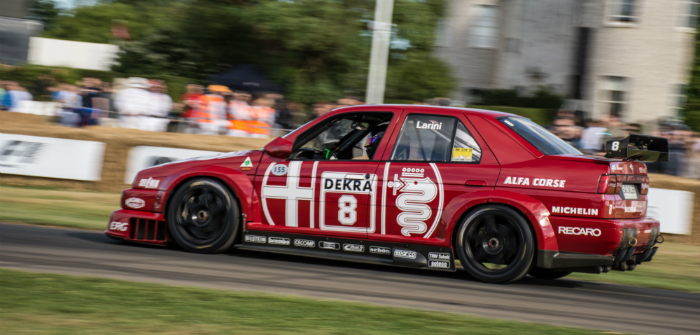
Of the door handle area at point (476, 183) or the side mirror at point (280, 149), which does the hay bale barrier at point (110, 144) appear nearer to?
the side mirror at point (280, 149)

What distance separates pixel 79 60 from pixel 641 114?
1249 inches

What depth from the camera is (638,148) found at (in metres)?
6.70

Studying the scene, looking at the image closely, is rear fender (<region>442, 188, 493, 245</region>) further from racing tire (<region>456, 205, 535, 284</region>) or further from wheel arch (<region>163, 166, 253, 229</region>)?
wheel arch (<region>163, 166, 253, 229</region>)

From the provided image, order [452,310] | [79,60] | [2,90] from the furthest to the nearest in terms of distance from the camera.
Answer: [79,60], [2,90], [452,310]

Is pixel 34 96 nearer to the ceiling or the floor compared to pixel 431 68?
nearer to the floor

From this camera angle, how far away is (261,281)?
6055 millimetres

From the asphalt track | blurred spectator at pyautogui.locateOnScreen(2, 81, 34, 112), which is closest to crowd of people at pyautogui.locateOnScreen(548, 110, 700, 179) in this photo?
the asphalt track

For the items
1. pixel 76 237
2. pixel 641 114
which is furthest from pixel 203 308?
pixel 641 114

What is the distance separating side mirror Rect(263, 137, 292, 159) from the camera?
724 centimetres

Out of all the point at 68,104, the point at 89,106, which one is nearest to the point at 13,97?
the point at 68,104

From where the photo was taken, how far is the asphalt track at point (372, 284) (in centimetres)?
554

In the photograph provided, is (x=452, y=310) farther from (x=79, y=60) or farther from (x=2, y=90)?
(x=79, y=60)

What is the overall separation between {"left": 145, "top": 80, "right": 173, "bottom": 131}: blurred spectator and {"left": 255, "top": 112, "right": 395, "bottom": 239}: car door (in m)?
7.33

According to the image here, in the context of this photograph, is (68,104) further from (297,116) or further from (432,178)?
(432,178)
